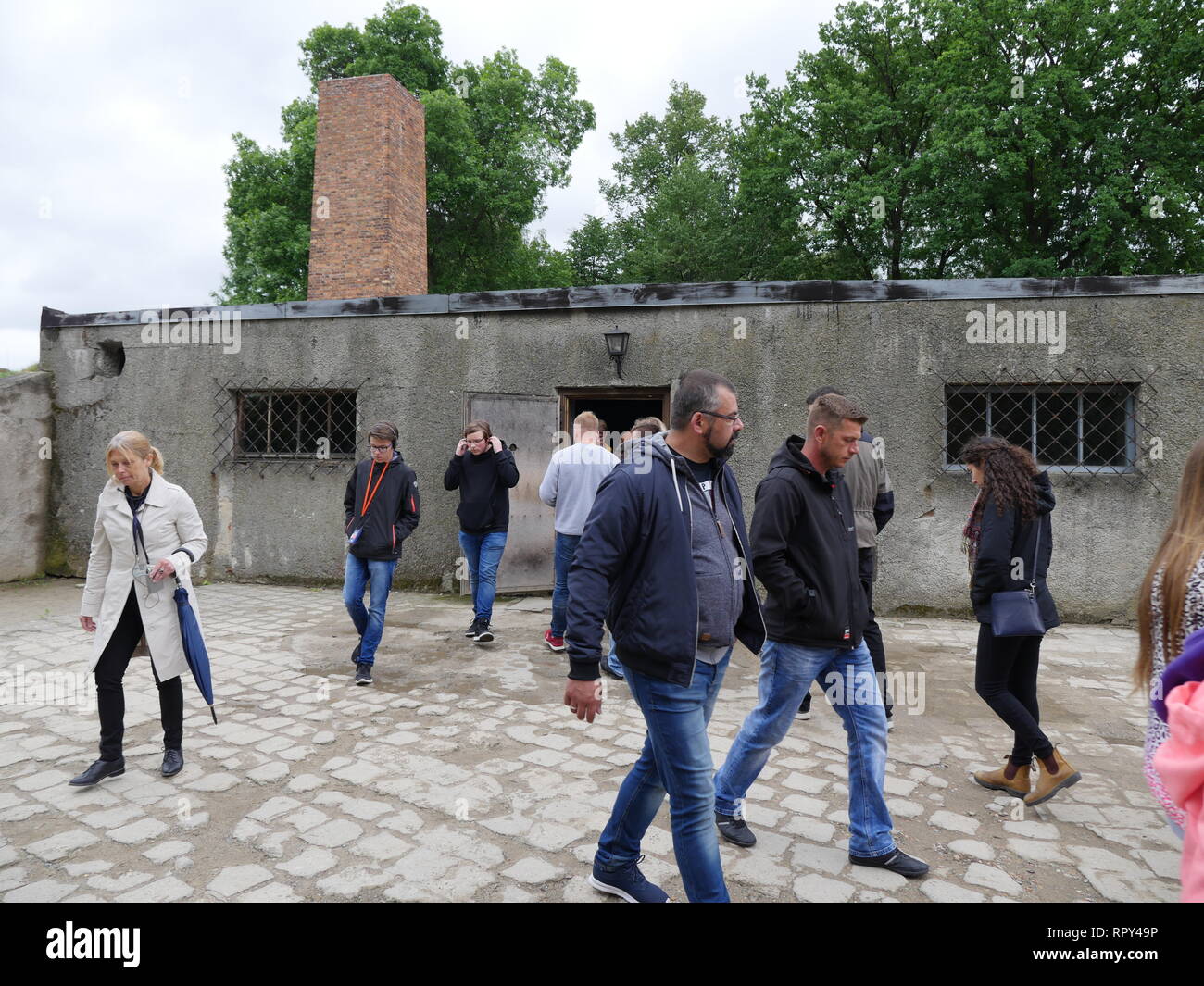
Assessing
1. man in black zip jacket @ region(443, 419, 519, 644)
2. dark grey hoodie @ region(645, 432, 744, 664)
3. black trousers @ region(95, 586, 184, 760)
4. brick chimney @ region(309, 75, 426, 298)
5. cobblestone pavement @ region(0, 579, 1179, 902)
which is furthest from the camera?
brick chimney @ region(309, 75, 426, 298)

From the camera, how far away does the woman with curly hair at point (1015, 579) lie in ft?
12.1

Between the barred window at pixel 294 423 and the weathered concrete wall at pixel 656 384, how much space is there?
27 centimetres

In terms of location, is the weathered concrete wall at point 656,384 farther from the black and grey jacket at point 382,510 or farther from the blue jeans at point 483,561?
the black and grey jacket at point 382,510

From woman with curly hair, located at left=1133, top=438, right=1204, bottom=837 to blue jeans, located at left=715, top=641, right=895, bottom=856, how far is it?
118 cm

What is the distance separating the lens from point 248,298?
84.1 feet

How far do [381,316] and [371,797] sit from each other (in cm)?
731

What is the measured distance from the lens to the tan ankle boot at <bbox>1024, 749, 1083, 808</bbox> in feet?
12.2

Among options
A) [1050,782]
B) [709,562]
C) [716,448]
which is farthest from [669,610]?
[1050,782]

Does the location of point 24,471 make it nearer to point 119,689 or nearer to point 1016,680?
point 119,689

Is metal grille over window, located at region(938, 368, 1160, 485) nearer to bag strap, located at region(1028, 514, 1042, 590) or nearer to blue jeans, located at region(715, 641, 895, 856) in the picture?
bag strap, located at region(1028, 514, 1042, 590)

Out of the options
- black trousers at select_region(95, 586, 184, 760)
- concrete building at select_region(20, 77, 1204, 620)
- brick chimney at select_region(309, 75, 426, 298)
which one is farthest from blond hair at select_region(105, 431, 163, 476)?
brick chimney at select_region(309, 75, 426, 298)

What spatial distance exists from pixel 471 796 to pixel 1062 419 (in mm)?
7571

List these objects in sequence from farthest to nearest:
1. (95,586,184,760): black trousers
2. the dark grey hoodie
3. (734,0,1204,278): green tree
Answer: (734,0,1204,278): green tree, (95,586,184,760): black trousers, the dark grey hoodie
